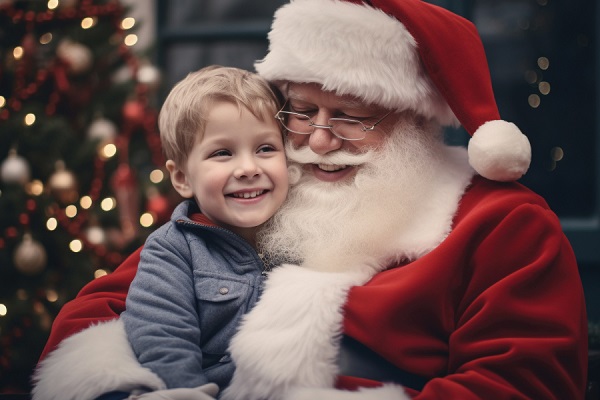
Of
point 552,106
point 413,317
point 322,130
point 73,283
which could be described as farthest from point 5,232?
point 552,106

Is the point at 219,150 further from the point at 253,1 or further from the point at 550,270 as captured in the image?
the point at 253,1

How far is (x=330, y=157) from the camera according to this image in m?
1.83

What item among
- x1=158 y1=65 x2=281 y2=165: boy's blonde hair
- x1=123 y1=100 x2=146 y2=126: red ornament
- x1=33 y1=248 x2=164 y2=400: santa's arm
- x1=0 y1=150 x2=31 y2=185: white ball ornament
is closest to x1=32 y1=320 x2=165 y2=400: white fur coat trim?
x1=33 y1=248 x2=164 y2=400: santa's arm

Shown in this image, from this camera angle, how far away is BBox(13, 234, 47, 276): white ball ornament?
288 cm

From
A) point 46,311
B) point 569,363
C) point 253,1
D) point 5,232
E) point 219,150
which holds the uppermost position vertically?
point 253,1

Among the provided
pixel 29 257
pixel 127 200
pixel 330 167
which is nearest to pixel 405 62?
pixel 330 167

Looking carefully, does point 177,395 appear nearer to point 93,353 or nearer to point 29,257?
point 93,353

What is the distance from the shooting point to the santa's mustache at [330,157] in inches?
71.5

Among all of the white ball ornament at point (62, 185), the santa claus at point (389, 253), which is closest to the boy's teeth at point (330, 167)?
the santa claus at point (389, 253)

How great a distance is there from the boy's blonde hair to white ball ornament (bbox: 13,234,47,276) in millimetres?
1333

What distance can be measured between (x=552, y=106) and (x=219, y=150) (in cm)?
207

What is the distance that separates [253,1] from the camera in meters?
3.64

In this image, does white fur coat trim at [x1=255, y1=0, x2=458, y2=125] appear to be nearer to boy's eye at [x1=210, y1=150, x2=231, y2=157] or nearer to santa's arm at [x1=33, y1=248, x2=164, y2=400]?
boy's eye at [x1=210, y1=150, x2=231, y2=157]

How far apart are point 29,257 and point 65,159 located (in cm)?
51
